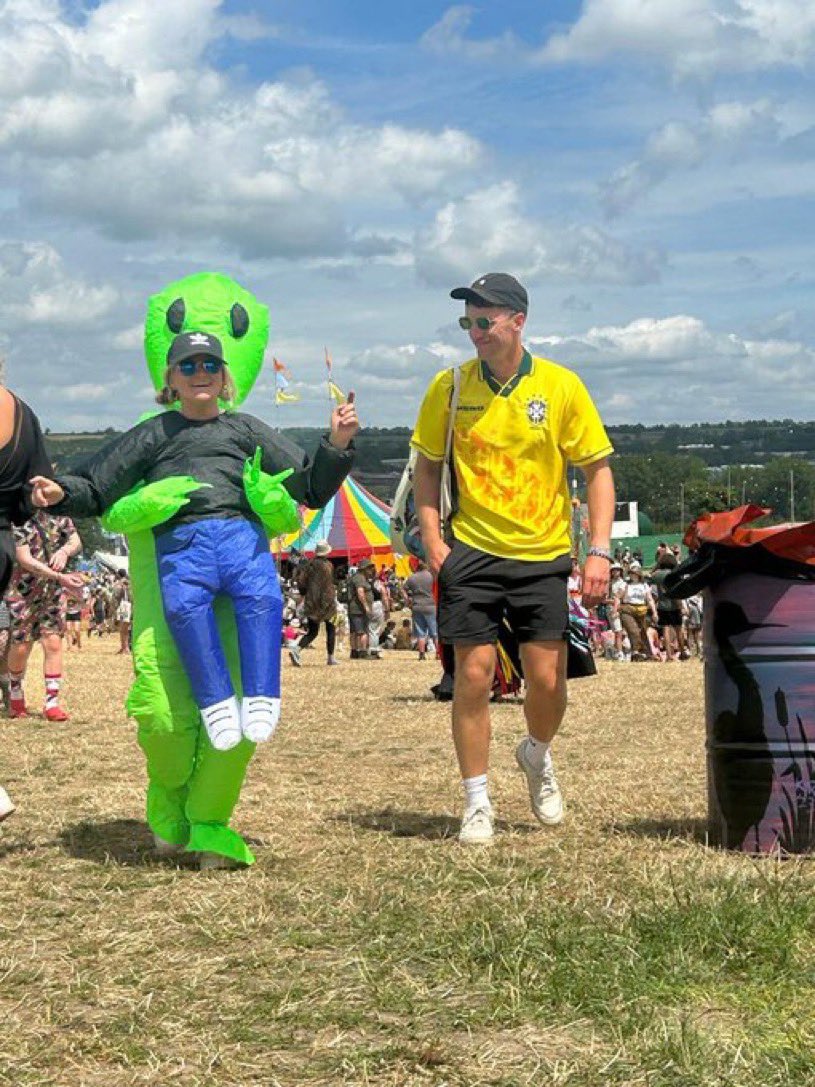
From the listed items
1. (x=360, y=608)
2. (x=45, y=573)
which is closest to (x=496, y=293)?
(x=45, y=573)

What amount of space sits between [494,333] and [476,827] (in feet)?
6.23

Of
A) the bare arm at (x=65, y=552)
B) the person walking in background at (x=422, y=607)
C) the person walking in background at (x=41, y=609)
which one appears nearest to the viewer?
the bare arm at (x=65, y=552)

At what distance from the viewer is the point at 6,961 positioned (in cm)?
433

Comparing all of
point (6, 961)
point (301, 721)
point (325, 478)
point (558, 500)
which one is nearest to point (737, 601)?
point (558, 500)

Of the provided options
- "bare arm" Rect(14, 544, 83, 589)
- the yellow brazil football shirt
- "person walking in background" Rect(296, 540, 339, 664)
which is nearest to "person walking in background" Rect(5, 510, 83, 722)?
"bare arm" Rect(14, 544, 83, 589)

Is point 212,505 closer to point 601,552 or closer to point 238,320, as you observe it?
point 238,320

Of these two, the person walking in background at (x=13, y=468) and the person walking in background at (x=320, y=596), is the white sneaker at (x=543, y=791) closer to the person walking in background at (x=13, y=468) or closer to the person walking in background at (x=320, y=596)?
the person walking in background at (x=13, y=468)

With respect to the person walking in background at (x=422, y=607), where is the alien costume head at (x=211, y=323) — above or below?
above

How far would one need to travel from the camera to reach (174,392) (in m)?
6.33

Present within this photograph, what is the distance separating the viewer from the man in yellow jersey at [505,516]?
6.27m

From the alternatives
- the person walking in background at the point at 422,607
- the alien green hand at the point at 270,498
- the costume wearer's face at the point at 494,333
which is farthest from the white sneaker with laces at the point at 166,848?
the person walking in background at the point at 422,607

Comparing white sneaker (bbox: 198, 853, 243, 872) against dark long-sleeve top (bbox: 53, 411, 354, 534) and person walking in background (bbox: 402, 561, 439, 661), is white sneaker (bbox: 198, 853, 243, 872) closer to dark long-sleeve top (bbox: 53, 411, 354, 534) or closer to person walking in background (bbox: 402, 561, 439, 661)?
dark long-sleeve top (bbox: 53, 411, 354, 534)

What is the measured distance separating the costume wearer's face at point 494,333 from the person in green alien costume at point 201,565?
2.12 feet

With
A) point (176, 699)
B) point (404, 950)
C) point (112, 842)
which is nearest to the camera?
point (404, 950)
